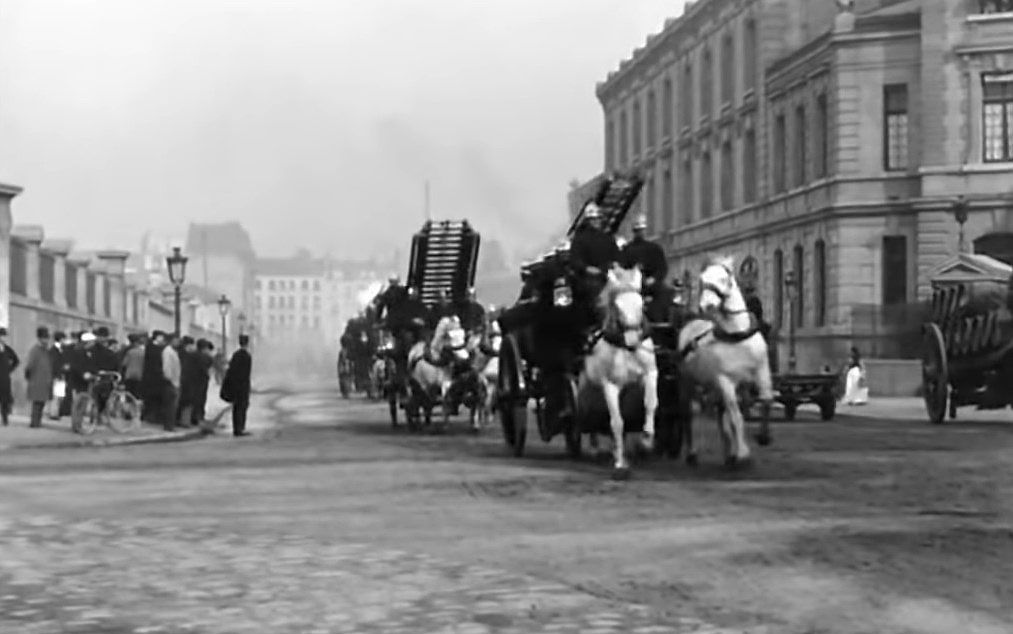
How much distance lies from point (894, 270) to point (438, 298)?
26.7 m

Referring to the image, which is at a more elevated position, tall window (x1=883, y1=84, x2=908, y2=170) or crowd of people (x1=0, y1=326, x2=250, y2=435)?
tall window (x1=883, y1=84, x2=908, y2=170)

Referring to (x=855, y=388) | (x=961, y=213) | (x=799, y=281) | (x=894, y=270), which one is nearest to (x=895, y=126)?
(x=894, y=270)

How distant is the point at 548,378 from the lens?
61.6 ft

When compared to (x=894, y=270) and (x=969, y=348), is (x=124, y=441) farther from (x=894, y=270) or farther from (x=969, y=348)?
(x=894, y=270)

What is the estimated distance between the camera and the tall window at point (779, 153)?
5931 cm

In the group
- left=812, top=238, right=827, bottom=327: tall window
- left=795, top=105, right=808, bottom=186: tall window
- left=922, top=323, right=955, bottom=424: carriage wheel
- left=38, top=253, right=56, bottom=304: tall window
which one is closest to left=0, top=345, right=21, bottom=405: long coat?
left=38, top=253, right=56, bottom=304: tall window

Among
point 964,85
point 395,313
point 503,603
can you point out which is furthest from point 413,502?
point 964,85

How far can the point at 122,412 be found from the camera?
2855cm

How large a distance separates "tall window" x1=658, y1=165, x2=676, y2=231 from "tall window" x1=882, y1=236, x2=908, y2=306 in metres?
20.5

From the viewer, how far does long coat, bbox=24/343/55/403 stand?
2936 cm

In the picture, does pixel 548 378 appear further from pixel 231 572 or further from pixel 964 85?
pixel 964 85

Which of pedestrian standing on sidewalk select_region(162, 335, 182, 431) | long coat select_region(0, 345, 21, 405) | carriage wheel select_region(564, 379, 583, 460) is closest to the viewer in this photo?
carriage wheel select_region(564, 379, 583, 460)

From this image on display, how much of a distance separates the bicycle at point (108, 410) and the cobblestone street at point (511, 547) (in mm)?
9257

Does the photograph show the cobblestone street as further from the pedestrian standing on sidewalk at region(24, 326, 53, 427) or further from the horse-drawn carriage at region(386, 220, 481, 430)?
the pedestrian standing on sidewalk at region(24, 326, 53, 427)
